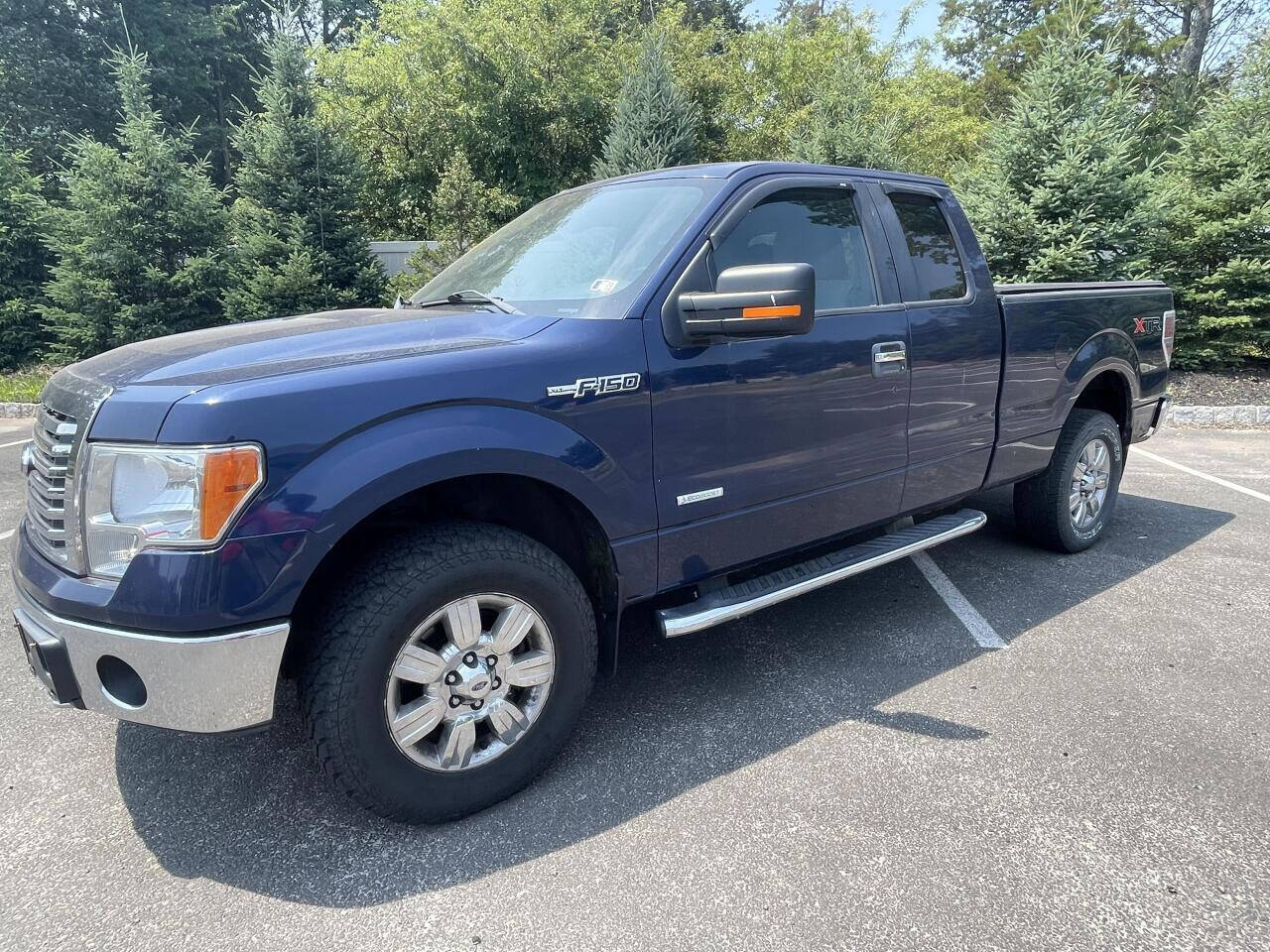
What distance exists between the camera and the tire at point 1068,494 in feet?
14.5

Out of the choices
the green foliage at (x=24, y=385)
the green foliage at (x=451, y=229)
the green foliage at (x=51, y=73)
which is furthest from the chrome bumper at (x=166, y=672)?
the green foliage at (x=51, y=73)

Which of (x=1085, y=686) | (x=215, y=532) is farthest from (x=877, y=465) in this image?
(x=215, y=532)

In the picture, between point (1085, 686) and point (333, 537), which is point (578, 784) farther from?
point (1085, 686)

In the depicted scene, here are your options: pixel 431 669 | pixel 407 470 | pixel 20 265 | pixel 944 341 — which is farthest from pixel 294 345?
pixel 20 265

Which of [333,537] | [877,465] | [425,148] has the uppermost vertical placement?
[425,148]

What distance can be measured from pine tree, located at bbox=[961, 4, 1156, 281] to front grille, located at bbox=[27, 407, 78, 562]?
34.8ft

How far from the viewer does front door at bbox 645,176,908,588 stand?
105 inches

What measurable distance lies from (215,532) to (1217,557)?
17.4 ft

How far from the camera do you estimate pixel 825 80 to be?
18109 mm

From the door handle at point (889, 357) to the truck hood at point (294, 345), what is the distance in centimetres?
145

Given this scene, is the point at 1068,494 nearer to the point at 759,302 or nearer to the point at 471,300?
the point at 759,302

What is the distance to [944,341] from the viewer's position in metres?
3.54

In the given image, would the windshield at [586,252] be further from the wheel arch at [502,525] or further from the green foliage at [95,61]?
the green foliage at [95,61]

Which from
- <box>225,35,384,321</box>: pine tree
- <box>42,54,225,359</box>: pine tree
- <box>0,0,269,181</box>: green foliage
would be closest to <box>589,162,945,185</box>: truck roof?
<box>225,35,384,321</box>: pine tree
